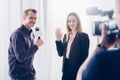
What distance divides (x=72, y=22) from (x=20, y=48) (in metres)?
0.56

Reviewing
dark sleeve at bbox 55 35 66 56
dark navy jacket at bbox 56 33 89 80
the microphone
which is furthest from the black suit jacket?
the microphone

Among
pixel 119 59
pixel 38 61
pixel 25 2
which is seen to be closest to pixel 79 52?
pixel 38 61

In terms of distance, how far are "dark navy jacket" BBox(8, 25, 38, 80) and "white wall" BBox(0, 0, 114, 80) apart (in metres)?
0.34

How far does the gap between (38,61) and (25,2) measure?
1.99 ft

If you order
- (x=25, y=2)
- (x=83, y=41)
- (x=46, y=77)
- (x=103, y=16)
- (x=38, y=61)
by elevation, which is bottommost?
(x=46, y=77)

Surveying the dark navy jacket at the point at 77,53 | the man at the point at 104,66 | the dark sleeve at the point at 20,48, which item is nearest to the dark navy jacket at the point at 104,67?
the man at the point at 104,66

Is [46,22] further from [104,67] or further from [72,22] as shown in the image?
[104,67]

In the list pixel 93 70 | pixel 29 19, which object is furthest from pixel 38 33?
pixel 93 70

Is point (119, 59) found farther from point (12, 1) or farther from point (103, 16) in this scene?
point (12, 1)

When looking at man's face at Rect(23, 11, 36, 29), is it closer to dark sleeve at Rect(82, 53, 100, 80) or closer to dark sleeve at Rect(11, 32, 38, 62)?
dark sleeve at Rect(11, 32, 38, 62)

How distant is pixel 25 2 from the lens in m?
2.45

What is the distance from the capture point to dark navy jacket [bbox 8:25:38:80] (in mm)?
1983

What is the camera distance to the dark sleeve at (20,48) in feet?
6.49

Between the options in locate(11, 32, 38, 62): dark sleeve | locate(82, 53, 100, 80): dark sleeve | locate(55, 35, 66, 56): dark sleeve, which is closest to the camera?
locate(82, 53, 100, 80): dark sleeve
